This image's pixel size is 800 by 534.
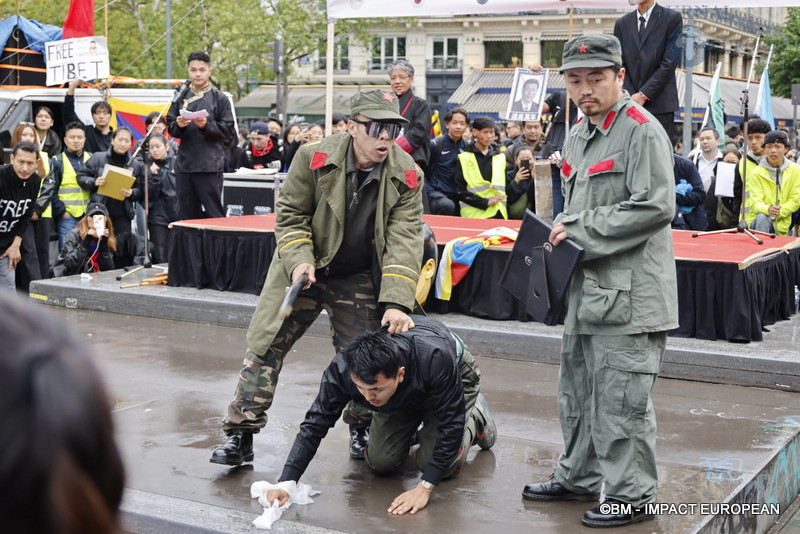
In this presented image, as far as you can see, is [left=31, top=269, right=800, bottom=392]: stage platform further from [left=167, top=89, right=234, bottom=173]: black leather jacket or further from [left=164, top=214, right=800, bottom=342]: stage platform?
[left=167, top=89, right=234, bottom=173]: black leather jacket

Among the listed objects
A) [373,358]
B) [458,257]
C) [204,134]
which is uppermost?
[204,134]

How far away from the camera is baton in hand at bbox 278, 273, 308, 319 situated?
15.3ft

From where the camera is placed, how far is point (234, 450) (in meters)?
5.07

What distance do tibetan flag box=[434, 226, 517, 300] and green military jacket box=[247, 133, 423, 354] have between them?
11.4ft

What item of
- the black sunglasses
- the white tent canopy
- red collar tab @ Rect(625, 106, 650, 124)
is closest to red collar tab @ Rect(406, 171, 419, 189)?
the black sunglasses

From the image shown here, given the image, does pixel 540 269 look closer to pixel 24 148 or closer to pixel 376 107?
pixel 376 107

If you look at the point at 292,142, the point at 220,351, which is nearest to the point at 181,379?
the point at 220,351

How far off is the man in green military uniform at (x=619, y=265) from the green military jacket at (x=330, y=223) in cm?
84

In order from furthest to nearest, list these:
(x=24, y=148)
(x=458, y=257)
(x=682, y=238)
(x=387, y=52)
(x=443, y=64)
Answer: (x=387, y=52), (x=443, y=64), (x=682, y=238), (x=24, y=148), (x=458, y=257)

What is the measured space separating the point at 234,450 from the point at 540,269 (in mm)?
1809

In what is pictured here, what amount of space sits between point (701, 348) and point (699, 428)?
145cm

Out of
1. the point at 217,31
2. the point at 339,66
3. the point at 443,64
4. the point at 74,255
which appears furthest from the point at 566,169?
the point at 339,66

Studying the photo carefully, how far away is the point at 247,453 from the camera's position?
203 inches

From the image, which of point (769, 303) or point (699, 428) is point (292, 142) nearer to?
point (769, 303)
